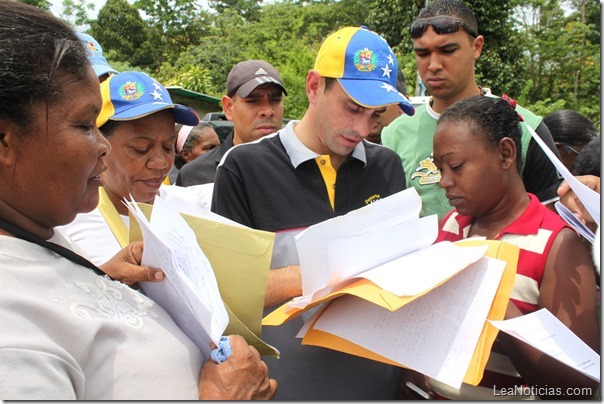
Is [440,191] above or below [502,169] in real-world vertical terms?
below

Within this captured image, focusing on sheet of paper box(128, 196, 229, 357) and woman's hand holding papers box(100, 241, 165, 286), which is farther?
woman's hand holding papers box(100, 241, 165, 286)

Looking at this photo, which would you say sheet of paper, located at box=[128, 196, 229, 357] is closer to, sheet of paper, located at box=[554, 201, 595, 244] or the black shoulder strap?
the black shoulder strap

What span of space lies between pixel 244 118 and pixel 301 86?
13616mm

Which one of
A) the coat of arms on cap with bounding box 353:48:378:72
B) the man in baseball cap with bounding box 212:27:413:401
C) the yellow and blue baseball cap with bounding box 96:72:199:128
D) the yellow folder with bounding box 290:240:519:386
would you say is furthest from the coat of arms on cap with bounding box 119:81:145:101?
the yellow folder with bounding box 290:240:519:386

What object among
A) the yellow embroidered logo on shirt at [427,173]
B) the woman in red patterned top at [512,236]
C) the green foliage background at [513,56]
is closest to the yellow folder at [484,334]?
the woman in red patterned top at [512,236]

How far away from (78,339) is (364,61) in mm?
1464

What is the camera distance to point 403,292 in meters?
1.26

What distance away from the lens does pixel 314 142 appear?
82.1 inches

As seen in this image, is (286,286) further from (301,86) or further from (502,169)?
(301,86)

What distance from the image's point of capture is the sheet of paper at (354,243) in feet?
4.50

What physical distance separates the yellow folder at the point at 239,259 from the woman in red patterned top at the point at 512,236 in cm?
62

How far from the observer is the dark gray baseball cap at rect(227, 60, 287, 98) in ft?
11.6

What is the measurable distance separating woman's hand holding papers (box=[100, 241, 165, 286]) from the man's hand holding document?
13.0 inches

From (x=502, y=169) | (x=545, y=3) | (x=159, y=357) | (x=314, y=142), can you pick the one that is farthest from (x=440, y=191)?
(x=545, y=3)
